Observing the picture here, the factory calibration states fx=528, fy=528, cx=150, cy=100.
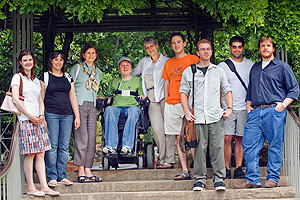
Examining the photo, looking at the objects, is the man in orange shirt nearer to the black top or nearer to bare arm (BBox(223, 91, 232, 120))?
bare arm (BBox(223, 91, 232, 120))

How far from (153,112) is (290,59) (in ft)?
8.44

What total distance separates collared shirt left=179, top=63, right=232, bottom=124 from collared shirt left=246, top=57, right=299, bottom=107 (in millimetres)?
404

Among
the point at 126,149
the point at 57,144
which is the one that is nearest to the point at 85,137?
the point at 57,144

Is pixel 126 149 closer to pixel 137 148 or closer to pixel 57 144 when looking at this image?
pixel 137 148

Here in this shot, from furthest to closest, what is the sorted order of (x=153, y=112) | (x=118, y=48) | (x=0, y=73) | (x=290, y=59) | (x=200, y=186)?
1. (x=118, y=48)
2. (x=0, y=73)
3. (x=290, y=59)
4. (x=153, y=112)
5. (x=200, y=186)

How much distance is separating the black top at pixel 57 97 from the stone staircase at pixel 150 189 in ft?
3.45

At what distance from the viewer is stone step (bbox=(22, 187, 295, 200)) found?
6.95m

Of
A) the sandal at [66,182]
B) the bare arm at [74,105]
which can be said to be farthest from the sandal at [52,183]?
the bare arm at [74,105]

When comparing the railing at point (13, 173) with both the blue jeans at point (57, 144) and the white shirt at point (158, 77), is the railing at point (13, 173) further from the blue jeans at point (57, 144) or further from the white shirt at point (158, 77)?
the white shirt at point (158, 77)

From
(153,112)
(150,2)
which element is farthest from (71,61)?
(153,112)

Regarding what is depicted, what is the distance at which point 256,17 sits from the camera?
24.9 ft

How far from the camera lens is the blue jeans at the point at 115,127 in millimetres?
7969

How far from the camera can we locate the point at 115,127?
800cm

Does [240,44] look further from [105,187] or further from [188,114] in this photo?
Answer: [105,187]
